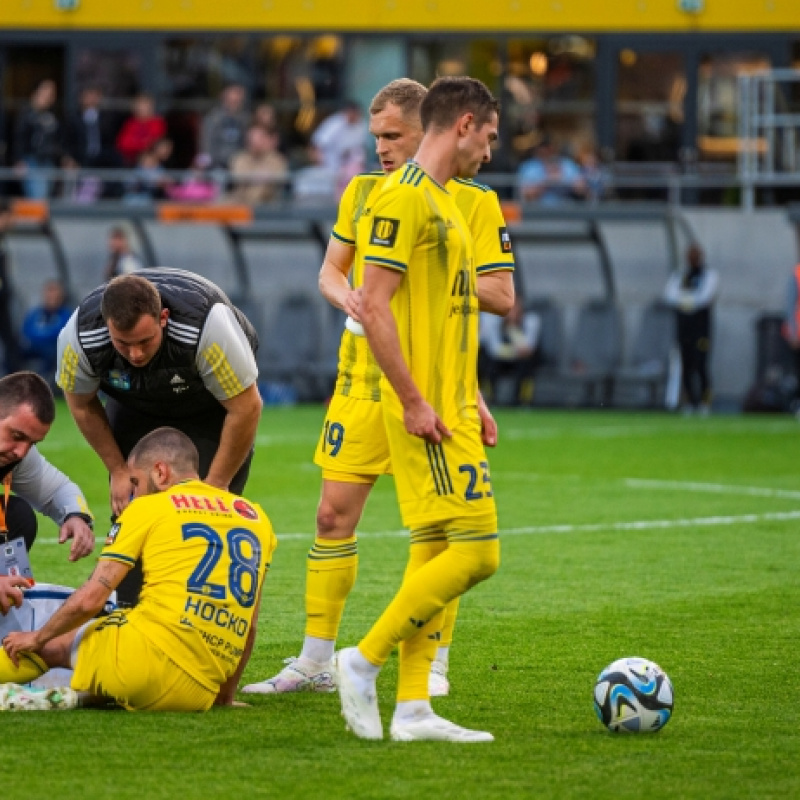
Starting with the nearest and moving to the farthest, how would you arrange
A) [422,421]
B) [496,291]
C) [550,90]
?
[422,421]
[496,291]
[550,90]

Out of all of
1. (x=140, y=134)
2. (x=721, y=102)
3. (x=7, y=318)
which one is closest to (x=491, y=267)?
(x=7, y=318)

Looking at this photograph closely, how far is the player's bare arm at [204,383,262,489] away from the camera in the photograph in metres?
6.35

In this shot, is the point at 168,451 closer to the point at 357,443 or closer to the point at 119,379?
the point at 119,379

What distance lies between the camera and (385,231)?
537cm

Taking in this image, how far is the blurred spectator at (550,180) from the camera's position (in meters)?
23.3

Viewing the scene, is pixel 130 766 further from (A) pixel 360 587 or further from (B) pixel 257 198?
(B) pixel 257 198

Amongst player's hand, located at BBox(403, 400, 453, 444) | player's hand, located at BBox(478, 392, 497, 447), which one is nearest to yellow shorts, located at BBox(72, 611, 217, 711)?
player's hand, located at BBox(403, 400, 453, 444)

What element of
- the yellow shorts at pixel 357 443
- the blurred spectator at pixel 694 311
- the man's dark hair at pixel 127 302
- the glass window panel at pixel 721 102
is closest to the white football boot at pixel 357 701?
the yellow shorts at pixel 357 443

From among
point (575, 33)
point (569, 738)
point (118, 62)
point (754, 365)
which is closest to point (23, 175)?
point (118, 62)

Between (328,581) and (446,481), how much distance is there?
1.31 m

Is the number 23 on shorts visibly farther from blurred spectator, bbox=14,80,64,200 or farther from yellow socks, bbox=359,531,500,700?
blurred spectator, bbox=14,80,64,200

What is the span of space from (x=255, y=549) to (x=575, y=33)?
20137 millimetres

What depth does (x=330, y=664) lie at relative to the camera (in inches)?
261

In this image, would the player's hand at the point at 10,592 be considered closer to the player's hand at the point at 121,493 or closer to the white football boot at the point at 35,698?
the white football boot at the point at 35,698
